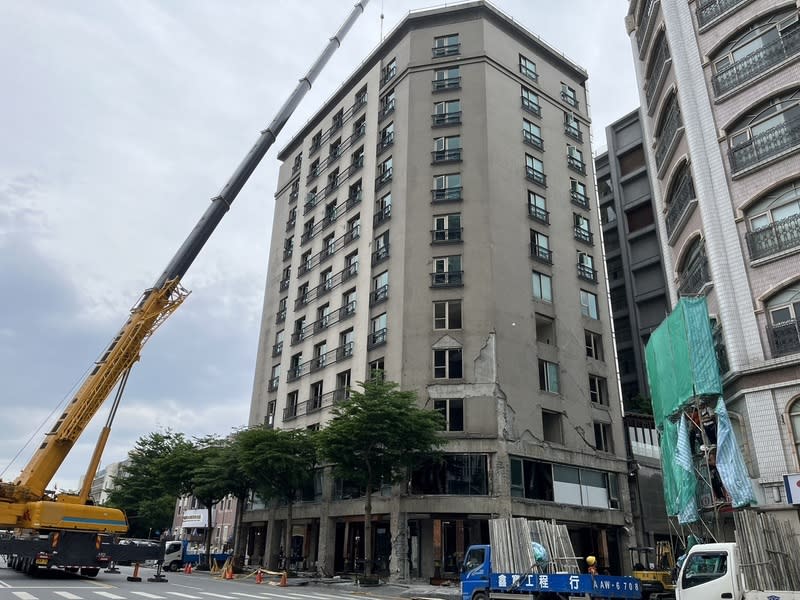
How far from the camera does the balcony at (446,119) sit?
4349 cm

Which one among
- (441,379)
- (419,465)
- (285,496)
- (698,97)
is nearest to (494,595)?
(419,465)

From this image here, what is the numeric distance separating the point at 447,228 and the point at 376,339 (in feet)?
28.5

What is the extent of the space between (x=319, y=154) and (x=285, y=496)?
100.0 feet

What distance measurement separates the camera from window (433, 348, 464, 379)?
121 ft

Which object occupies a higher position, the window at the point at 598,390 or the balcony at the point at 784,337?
the window at the point at 598,390

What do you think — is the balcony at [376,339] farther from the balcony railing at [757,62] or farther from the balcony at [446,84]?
the balcony railing at [757,62]

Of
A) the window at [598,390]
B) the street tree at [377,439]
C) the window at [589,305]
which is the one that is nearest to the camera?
the street tree at [377,439]

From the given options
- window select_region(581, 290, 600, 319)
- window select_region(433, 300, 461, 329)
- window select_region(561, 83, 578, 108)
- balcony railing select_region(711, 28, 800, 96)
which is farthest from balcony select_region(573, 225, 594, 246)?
balcony railing select_region(711, 28, 800, 96)

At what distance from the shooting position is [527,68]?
48.6 m

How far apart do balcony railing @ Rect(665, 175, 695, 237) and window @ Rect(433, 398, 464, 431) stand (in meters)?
14.7

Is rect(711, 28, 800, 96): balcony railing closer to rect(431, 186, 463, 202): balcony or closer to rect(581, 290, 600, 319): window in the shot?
rect(431, 186, 463, 202): balcony

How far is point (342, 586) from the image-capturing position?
31.5 meters

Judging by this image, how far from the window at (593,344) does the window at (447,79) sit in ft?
66.3

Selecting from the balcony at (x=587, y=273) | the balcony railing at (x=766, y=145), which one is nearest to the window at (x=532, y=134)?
the balcony at (x=587, y=273)
